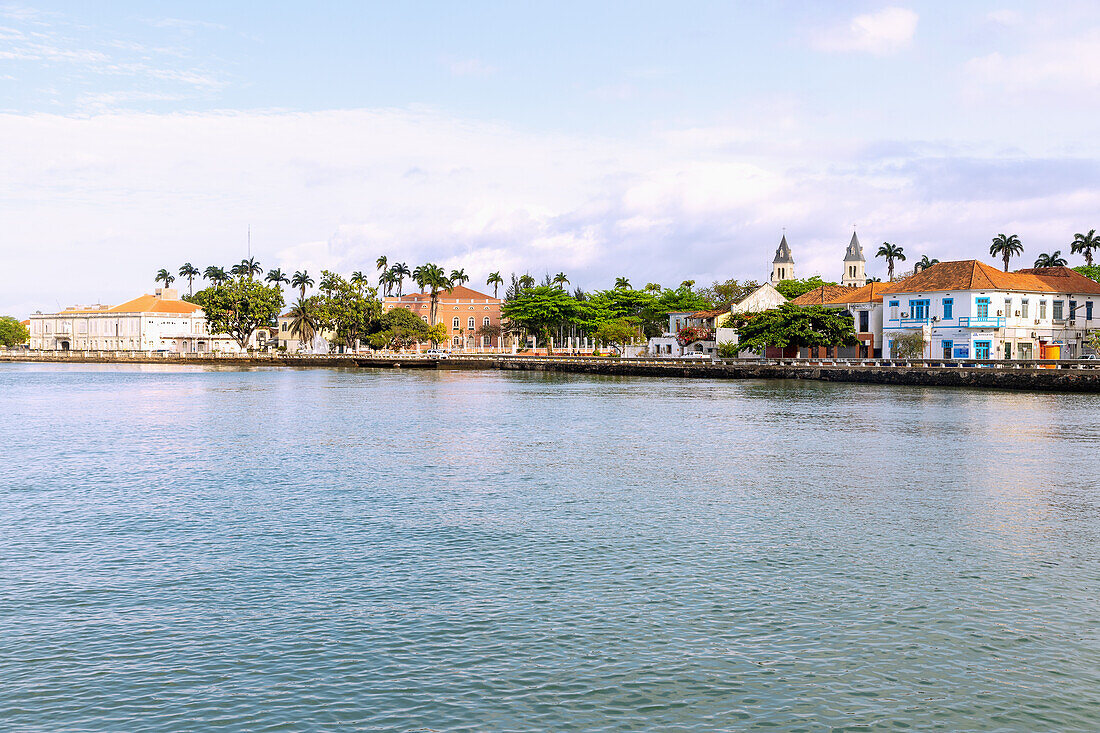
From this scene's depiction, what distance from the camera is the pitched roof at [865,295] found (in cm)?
9150

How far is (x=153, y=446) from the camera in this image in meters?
31.8

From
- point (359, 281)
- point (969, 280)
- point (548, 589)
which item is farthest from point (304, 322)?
point (548, 589)

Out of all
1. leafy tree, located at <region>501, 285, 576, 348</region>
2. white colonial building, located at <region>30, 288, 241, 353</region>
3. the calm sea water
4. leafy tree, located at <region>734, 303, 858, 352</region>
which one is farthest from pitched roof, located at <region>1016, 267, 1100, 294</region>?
white colonial building, located at <region>30, 288, 241, 353</region>

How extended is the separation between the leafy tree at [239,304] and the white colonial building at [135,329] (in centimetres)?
2819

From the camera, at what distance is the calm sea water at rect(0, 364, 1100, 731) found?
9.72m

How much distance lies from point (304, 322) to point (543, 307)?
143 feet

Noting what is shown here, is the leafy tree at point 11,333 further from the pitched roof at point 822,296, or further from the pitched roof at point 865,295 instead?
the pitched roof at point 865,295

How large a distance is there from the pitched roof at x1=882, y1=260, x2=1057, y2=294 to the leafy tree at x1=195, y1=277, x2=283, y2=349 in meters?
87.2

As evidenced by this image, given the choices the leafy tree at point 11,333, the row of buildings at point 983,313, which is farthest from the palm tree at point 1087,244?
the leafy tree at point 11,333

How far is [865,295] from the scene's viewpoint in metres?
94.3

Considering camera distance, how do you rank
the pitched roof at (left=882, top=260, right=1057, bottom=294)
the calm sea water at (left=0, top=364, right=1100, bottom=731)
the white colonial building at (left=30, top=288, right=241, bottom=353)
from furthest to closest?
the white colonial building at (left=30, top=288, right=241, bottom=353) < the pitched roof at (left=882, top=260, right=1057, bottom=294) < the calm sea water at (left=0, top=364, right=1100, bottom=731)

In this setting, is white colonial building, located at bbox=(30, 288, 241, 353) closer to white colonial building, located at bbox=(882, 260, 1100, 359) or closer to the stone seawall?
the stone seawall

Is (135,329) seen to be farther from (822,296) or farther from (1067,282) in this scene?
(1067,282)

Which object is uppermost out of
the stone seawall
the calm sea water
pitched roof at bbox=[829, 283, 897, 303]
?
pitched roof at bbox=[829, 283, 897, 303]
